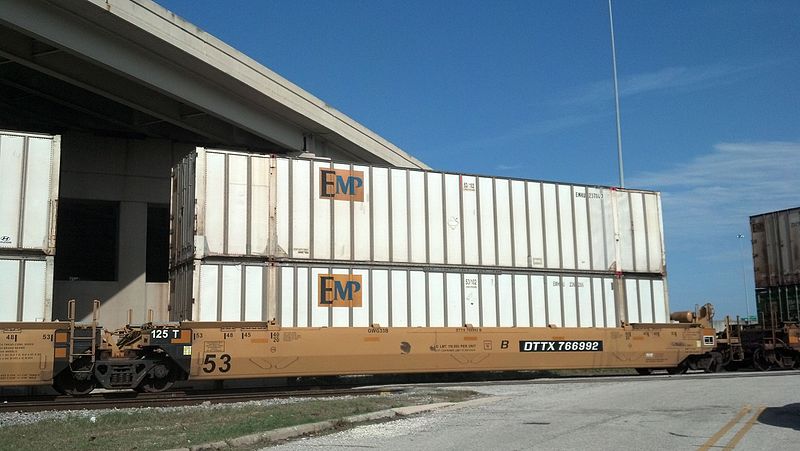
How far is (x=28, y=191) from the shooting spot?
15.8 meters

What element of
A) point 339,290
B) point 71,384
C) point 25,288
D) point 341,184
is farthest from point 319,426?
point 341,184

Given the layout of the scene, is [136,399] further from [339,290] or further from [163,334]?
[339,290]

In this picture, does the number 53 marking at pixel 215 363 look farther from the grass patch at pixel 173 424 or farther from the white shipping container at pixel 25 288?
the white shipping container at pixel 25 288

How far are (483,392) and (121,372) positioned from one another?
7877 millimetres

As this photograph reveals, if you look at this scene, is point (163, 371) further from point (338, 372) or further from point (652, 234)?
point (652, 234)

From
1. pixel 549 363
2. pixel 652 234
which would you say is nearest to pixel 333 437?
pixel 549 363

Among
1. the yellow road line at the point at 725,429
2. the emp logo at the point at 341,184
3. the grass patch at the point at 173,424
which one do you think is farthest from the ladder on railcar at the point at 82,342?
the yellow road line at the point at 725,429

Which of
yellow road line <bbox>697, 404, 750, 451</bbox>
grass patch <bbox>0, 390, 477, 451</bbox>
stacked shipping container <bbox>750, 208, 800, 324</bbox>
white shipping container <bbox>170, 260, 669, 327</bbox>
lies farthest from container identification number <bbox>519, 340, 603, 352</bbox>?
stacked shipping container <bbox>750, 208, 800, 324</bbox>

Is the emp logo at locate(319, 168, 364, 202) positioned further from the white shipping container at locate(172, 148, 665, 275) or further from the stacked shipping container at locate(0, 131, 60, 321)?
the stacked shipping container at locate(0, 131, 60, 321)

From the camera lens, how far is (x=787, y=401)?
1384cm

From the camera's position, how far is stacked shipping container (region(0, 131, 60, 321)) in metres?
15.3

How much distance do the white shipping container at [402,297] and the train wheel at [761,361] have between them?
4260 mm

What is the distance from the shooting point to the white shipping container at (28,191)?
51.0 ft

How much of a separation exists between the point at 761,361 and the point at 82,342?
20442mm
